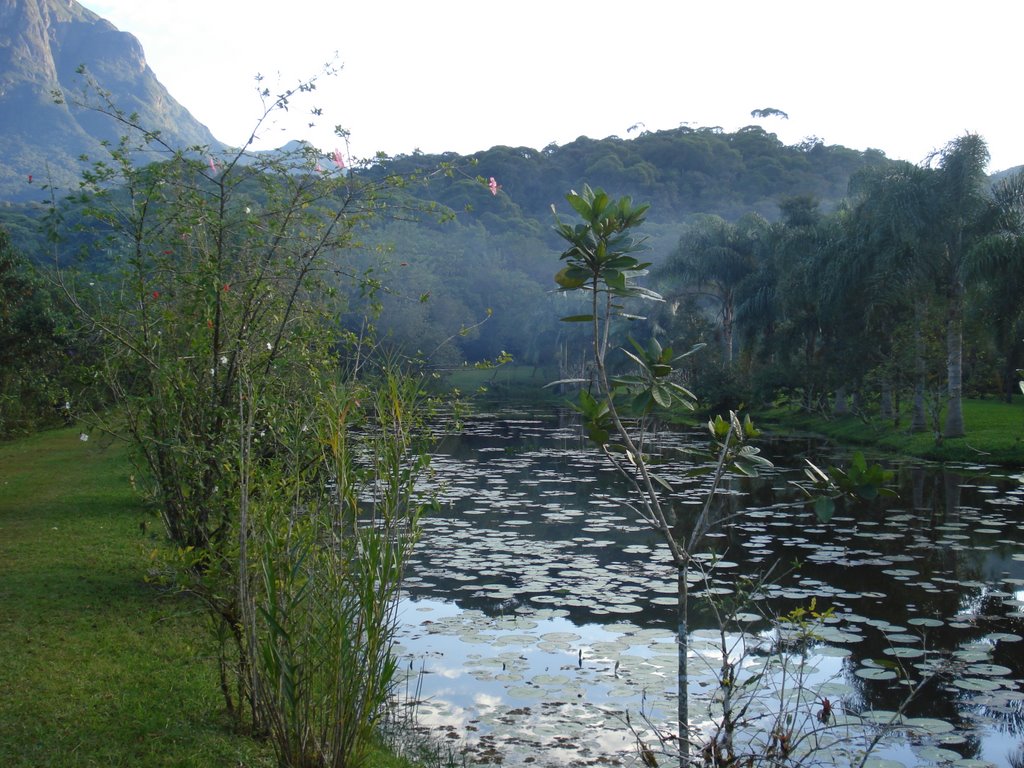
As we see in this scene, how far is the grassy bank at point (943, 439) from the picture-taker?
795 inches

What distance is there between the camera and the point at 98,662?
6.09 metres

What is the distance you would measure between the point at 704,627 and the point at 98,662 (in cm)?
507

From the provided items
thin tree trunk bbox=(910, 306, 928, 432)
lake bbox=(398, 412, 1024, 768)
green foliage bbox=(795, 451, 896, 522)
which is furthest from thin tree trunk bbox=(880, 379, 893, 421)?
green foliage bbox=(795, 451, 896, 522)

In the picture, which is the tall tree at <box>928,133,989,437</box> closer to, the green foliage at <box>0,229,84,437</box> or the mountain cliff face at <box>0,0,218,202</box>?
the green foliage at <box>0,229,84,437</box>

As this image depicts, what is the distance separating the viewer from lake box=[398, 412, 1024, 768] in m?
5.94

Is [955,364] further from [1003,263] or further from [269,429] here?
[269,429]

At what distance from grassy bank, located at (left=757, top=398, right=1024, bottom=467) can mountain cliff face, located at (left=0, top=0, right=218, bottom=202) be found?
51.6m

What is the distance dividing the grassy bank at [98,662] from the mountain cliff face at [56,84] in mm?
62181

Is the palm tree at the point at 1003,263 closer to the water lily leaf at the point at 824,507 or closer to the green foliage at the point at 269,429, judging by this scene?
the green foliage at the point at 269,429

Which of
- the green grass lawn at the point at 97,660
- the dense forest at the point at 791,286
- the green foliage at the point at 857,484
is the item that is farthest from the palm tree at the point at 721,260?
the green foliage at the point at 857,484

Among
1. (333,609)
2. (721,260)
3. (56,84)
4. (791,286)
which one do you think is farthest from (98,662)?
(56,84)

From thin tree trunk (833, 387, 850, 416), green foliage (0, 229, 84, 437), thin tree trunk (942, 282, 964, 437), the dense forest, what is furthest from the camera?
thin tree trunk (833, 387, 850, 416)

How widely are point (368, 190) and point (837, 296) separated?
23719 mm

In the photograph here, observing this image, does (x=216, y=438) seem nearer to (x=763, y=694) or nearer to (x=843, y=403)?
(x=763, y=694)
